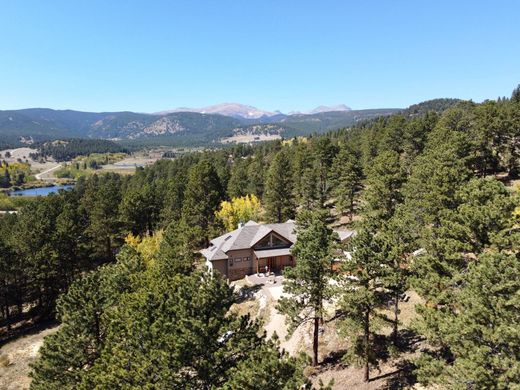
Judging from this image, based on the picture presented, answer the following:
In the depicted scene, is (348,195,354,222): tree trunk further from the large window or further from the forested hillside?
the large window

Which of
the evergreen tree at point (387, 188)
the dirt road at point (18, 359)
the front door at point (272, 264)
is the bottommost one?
the dirt road at point (18, 359)

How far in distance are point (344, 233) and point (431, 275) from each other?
24781mm

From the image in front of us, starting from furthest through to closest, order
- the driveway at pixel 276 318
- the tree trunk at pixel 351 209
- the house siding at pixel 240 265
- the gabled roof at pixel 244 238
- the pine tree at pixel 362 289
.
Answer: the tree trunk at pixel 351 209 < the house siding at pixel 240 265 < the gabled roof at pixel 244 238 < the driveway at pixel 276 318 < the pine tree at pixel 362 289

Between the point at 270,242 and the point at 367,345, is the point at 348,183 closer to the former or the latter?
the point at 270,242

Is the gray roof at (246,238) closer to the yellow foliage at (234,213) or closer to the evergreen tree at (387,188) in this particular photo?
the evergreen tree at (387,188)

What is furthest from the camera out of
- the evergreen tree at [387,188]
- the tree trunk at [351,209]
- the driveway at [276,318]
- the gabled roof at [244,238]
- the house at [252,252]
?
the tree trunk at [351,209]

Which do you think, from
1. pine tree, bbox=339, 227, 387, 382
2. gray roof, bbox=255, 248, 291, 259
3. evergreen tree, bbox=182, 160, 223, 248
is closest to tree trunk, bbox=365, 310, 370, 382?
pine tree, bbox=339, 227, 387, 382

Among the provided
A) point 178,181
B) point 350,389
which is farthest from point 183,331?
point 178,181

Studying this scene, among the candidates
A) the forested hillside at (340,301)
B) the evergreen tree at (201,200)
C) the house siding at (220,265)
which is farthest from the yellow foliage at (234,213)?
the forested hillside at (340,301)

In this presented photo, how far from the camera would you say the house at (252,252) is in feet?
139

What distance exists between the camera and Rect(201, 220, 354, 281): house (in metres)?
42.4

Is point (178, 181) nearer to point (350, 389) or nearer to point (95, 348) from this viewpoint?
point (95, 348)

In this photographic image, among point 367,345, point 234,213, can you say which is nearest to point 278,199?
point 234,213

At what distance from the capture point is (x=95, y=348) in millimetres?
22188
